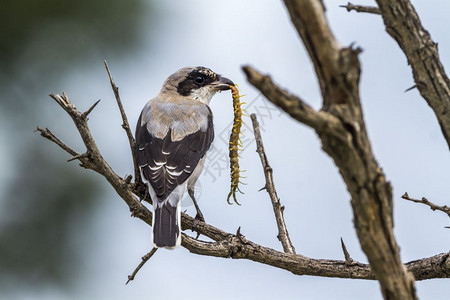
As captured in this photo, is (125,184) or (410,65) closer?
(410,65)

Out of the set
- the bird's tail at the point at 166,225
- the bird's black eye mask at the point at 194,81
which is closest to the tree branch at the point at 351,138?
the bird's tail at the point at 166,225

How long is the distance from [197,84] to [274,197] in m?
1.99

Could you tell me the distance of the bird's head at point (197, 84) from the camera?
5820mm

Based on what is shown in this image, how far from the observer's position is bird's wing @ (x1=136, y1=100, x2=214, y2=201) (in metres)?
4.44

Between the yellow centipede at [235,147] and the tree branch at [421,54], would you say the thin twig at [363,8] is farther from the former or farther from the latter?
the yellow centipede at [235,147]

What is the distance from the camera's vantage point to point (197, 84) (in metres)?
5.87

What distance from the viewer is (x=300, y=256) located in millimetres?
3730

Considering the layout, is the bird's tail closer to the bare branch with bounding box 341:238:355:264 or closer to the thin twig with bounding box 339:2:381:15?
the bare branch with bounding box 341:238:355:264

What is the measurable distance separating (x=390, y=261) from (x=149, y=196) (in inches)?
99.4

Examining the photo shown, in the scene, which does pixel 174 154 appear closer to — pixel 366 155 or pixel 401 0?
pixel 401 0

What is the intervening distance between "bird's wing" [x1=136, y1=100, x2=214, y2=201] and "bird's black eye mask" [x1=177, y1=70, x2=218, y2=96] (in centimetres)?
71

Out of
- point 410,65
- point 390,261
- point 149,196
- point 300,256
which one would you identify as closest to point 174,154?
point 149,196

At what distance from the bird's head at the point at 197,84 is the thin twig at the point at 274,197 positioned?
1.56 m

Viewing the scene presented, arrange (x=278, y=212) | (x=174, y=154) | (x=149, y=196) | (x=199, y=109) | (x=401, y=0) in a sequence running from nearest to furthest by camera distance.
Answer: (x=401, y=0), (x=278, y=212), (x=149, y=196), (x=174, y=154), (x=199, y=109)
